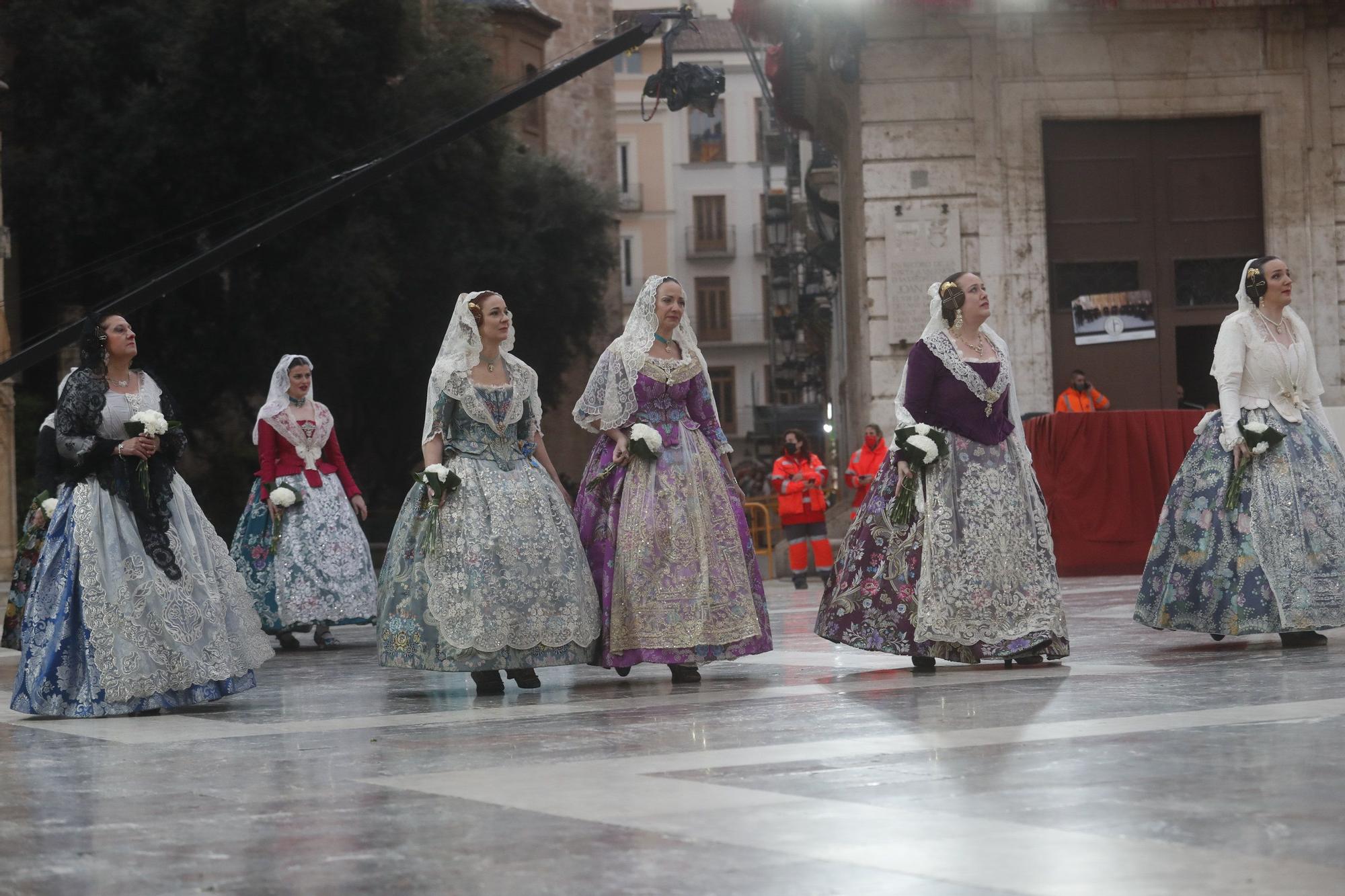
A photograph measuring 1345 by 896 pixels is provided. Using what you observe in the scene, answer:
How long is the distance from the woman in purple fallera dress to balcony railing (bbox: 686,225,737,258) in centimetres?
6817

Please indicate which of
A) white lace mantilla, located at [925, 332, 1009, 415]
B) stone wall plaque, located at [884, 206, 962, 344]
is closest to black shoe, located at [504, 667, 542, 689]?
white lace mantilla, located at [925, 332, 1009, 415]

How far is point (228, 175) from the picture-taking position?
29.5 metres

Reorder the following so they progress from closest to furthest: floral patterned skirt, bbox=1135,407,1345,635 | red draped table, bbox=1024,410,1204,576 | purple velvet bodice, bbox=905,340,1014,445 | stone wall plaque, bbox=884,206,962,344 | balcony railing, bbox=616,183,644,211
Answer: purple velvet bodice, bbox=905,340,1014,445 < floral patterned skirt, bbox=1135,407,1345,635 < red draped table, bbox=1024,410,1204,576 < stone wall plaque, bbox=884,206,962,344 < balcony railing, bbox=616,183,644,211

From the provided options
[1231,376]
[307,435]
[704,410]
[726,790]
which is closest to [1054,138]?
[307,435]

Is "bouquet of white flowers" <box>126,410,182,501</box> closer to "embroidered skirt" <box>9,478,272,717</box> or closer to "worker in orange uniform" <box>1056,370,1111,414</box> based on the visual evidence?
"embroidered skirt" <box>9,478,272,717</box>

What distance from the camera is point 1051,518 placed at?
19438mm

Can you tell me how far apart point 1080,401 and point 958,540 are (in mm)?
12866

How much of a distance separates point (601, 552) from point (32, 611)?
2543 millimetres

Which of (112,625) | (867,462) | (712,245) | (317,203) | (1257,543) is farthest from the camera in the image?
(712,245)

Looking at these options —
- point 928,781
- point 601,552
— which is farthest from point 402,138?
point 928,781

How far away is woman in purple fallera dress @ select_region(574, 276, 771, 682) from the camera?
941cm

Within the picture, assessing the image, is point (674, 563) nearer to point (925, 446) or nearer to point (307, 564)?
point (925, 446)

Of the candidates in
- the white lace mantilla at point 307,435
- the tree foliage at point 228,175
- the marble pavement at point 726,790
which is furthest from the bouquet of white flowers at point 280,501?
the tree foliage at point 228,175

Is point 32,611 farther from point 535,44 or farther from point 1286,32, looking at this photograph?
point 535,44
